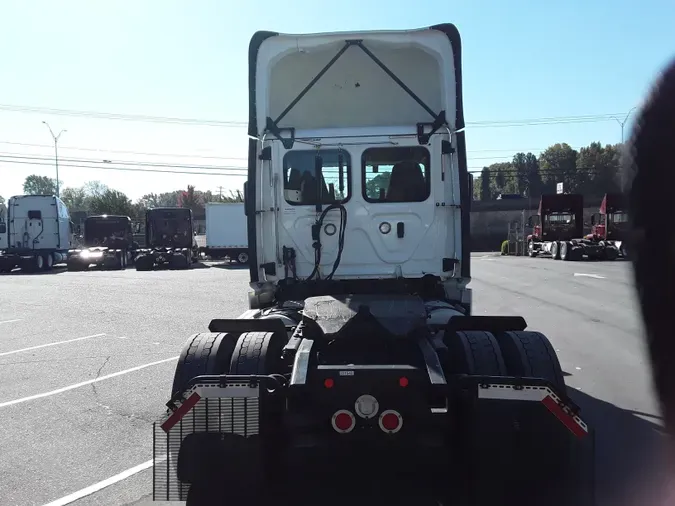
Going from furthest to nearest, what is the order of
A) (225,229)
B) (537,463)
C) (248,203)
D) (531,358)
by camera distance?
1. (225,229)
2. (248,203)
3. (531,358)
4. (537,463)

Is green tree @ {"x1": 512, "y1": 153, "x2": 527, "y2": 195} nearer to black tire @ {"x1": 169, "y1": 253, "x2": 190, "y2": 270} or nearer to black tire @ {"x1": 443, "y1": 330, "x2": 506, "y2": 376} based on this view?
black tire @ {"x1": 169, "y1": 253, "x2": 190, "y2": 270}

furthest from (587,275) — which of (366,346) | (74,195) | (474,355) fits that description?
(74,195)

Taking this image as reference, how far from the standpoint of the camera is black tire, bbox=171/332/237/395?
427 cm

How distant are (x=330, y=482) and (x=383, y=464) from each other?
44 cm

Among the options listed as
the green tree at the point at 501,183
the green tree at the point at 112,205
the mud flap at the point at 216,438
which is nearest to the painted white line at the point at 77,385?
the mud flap at the point at 216,438

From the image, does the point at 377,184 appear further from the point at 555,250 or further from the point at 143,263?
the point at 555,250

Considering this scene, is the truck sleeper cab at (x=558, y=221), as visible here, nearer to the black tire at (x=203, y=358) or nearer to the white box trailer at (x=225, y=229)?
the white box trailer at (x=225, y=229)

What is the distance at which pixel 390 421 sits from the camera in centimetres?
356

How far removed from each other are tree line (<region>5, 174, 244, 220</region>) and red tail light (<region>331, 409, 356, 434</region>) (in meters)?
A: 46.8

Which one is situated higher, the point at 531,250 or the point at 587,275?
the point at 531,250

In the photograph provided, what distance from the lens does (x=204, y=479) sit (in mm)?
3783

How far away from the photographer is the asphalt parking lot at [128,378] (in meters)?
4.73

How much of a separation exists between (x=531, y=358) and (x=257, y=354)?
1848mm

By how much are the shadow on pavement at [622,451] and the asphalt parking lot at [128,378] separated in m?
0.01
